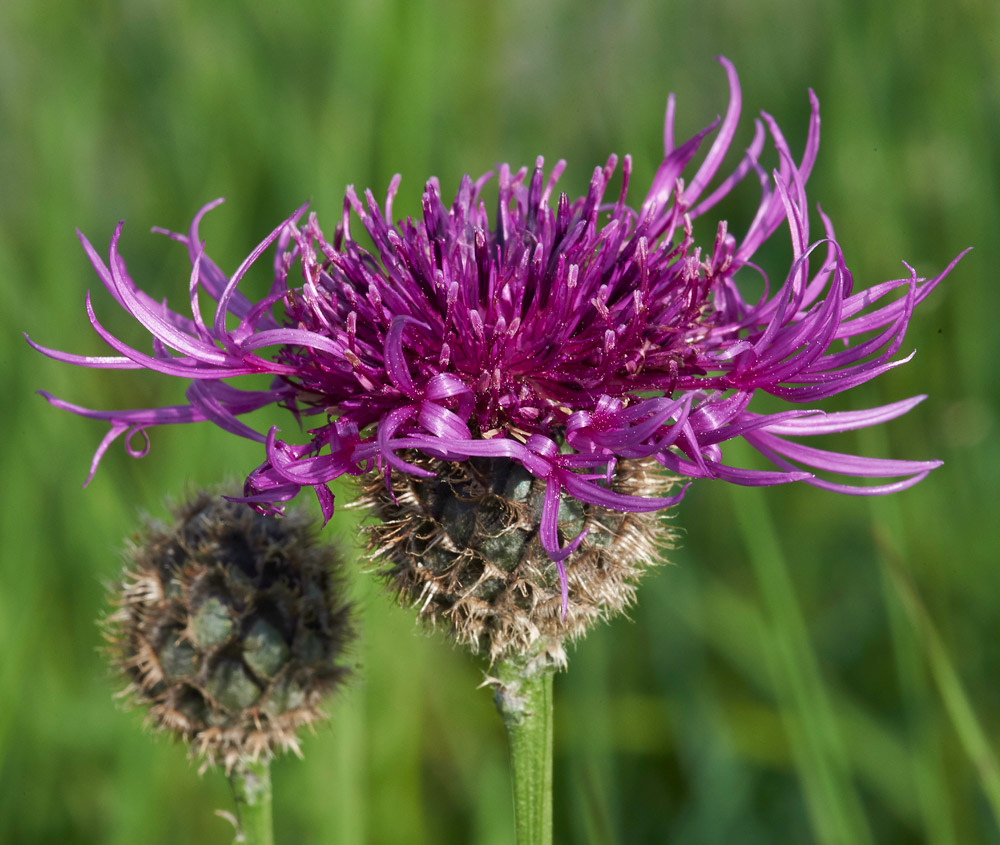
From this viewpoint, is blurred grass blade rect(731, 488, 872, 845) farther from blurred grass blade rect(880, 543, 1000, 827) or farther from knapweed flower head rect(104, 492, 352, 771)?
knapweed flower head rect(104, 492, 352, 771)

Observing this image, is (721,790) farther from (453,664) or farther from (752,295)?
(752,295)

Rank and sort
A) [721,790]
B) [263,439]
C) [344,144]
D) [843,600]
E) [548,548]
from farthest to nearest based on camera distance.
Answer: [843,600] → [344,144] → [721,790] → [263,439] → [548,548]

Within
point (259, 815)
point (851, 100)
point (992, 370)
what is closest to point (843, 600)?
point (992, 370)

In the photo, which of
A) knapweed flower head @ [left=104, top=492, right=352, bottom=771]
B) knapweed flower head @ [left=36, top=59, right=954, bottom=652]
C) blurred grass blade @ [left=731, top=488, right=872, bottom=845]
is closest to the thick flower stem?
knapweed flower head @ [left=36, top=59, right=954, bottom=652]

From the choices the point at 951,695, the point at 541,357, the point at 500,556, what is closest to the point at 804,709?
the point at 951,695

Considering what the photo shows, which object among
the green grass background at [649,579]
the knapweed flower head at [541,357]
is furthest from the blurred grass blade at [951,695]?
the knapweed flower head at [541,357]

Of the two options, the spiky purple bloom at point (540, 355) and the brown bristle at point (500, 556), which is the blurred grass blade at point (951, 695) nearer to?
the spiky purple bloom at point (540, 355)
